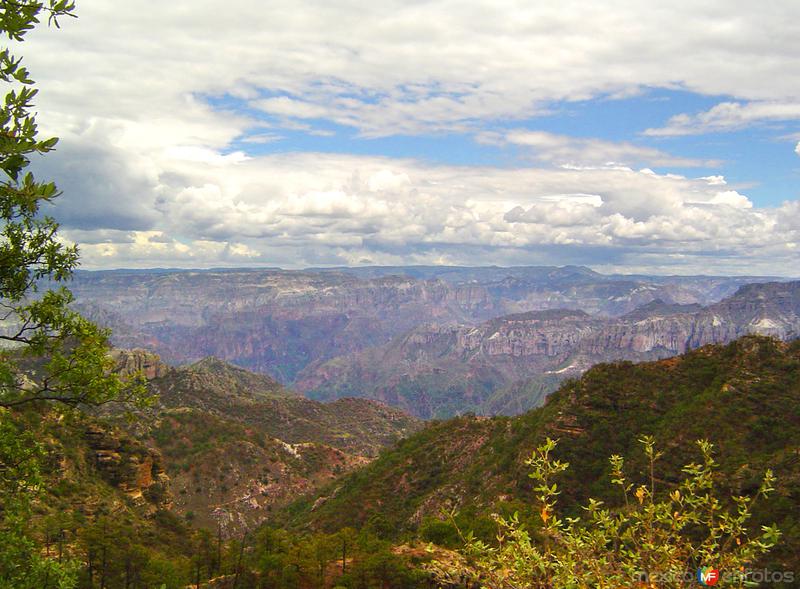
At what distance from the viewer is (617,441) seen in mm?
85938

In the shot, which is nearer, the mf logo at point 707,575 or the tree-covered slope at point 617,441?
the mf logo at point 707,575

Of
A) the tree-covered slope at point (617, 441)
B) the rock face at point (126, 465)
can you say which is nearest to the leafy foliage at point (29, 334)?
the tree-covered slope at point (617, 441)

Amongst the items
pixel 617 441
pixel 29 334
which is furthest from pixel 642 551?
pixel 617 441

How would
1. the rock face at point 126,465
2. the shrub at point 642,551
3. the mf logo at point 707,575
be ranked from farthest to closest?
the rock face at point 126,465 < the mf logo at point 707,575 < the shrub at point 642,551

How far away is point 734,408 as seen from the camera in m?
77.7

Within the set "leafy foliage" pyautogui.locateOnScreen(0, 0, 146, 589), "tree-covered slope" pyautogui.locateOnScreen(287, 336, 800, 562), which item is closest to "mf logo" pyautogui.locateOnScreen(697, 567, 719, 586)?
"leafy foliage" pyautogui.locateOnScreen(0, 0, 146, 589)

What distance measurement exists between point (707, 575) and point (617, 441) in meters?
83.2

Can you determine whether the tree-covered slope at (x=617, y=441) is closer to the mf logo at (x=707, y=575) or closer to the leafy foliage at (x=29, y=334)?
the mf logo at (x=707, y=575)

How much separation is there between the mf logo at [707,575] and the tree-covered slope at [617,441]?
2136 inches

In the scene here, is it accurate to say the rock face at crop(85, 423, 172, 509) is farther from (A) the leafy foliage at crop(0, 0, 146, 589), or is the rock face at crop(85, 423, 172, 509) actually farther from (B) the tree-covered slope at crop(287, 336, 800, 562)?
(A) the leafy foliage at crop(0, 0, 146, 589)

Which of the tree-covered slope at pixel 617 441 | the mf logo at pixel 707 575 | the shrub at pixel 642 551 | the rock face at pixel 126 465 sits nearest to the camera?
the shrub at pixel 642 551

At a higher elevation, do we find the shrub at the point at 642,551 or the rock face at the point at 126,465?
the shrub at the point at 642,551

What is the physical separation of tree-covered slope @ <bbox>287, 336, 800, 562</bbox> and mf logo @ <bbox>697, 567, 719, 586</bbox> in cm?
5425

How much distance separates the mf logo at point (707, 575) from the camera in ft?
33.5
